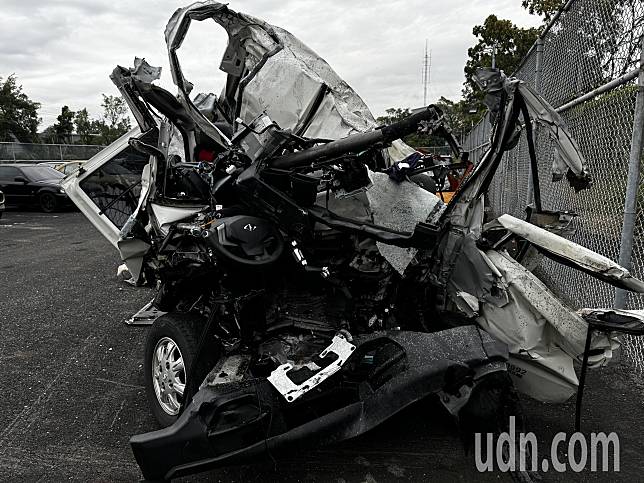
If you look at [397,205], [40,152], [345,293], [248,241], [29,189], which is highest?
[40,152]

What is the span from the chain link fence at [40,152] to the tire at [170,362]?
23945mm

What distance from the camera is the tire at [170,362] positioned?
3146 millimetres

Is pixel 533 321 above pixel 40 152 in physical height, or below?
below

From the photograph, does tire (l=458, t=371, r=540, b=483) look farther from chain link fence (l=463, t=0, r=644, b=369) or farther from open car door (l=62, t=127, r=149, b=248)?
open car door (l=62, t=127, r=149, b=248)

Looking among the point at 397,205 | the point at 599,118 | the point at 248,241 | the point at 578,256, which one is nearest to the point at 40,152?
the point at 599,118

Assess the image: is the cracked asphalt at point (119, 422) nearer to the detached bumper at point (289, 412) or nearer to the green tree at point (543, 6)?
the detached bumper at point (289, 412)

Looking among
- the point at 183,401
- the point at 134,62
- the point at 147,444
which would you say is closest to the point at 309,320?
the point at 183,401

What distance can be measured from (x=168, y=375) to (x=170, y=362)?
80 mm

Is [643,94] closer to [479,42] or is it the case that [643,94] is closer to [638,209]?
[638,209]

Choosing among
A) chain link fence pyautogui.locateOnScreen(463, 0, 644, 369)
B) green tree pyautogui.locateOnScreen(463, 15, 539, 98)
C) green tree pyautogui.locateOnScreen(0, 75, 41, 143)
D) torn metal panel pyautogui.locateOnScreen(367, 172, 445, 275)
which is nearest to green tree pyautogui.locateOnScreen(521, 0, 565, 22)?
green tree pyautogui.locateOnScreen(463, 15, 539, 98)

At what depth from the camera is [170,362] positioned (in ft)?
11.0

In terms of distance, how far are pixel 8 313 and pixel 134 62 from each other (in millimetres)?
3622

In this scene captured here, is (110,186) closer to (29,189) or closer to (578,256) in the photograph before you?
(578,256)

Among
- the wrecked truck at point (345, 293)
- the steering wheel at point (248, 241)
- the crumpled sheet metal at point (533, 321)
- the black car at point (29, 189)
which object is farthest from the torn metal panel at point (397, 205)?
the black car at point (29, 189)
